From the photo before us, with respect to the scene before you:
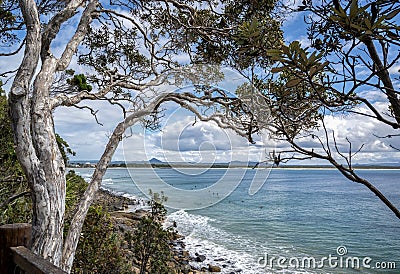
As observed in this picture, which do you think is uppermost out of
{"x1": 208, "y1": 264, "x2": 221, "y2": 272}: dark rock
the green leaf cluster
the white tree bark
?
the green leaf cluster

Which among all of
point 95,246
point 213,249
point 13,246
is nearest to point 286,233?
point 213,249

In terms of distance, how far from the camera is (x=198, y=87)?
16.8 ft

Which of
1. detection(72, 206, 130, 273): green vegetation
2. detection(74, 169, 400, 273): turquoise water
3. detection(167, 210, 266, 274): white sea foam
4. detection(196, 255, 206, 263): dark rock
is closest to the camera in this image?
detection(72, 206, 130, 273): green vegetation

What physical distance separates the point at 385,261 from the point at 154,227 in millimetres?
10933

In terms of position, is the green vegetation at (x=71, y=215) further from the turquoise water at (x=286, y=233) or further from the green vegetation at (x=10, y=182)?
the turquoise water at (x=286, y=233)

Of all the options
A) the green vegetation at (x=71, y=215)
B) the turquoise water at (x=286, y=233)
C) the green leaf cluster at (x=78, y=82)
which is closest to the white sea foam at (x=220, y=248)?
the turquoise water at (x=286, y=233)

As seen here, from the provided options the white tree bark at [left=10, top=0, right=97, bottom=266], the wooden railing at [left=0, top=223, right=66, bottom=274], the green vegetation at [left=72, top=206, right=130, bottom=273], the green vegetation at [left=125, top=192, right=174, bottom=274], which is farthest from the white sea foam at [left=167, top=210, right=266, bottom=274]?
the wooden railing at [left=0, top=223, right=66, bottom=274]

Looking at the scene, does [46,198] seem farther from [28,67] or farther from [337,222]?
[337,222]

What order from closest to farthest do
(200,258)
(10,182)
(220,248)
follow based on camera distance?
(10,182) < (200,258) < (220,248)

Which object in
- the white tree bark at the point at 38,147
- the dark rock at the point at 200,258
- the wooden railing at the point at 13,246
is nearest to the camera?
the wooden railing at the point at 13,246

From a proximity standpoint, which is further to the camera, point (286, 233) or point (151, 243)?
point (286, 233)

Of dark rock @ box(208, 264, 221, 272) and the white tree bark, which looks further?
dark rock @ box(208, 264, 221, 272)

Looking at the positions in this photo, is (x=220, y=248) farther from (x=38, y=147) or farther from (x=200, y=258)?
(x=38, y=147)

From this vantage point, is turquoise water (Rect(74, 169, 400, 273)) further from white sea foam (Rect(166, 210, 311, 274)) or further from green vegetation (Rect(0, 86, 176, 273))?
green vegetation (Rect(0, 86, 176, 273))
